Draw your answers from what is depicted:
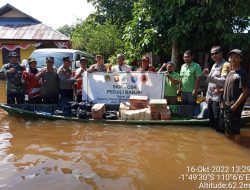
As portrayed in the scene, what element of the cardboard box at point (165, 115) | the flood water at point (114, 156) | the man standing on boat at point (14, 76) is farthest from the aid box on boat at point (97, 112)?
the man standing on boat at point (14, 76)

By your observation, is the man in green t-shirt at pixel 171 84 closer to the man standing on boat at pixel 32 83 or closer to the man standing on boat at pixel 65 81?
the man standing on boat at pixel 65 81

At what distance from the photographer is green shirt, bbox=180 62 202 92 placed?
8.36 metres

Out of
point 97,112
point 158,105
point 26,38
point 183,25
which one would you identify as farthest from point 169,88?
point 26,38

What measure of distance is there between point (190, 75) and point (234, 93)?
83.1 inches

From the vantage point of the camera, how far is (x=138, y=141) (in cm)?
746

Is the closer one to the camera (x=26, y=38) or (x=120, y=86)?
(x=120, y=86)

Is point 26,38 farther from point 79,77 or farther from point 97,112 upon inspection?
point 97,112

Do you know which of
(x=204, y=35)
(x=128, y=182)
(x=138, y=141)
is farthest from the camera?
(x=204, y=35)

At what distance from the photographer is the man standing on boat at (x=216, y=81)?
23.3 ft

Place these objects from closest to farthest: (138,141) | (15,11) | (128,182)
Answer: (128,182)
(138,141)
(15,11)

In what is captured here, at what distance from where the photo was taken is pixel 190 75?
8445 mm

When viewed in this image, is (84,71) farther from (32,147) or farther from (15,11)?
(15,11)

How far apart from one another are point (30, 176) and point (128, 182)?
159cm

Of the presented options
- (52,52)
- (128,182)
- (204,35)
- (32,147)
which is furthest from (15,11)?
(128,182)
